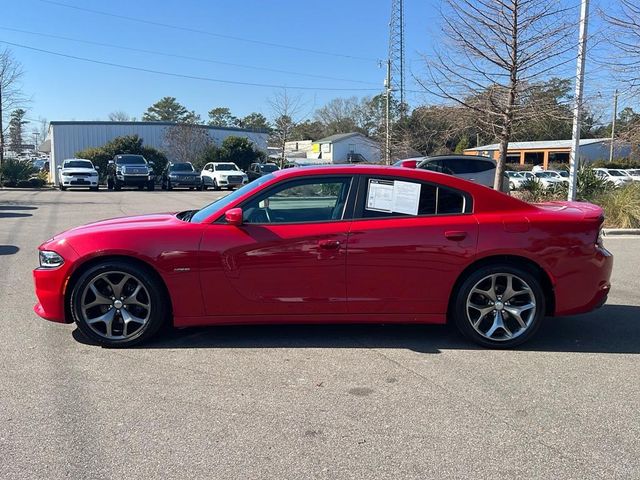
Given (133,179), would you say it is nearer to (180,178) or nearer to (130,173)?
(130,173)

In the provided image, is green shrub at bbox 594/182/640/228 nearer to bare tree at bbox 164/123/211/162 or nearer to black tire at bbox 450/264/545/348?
black tire at bbox 450/264/545/348

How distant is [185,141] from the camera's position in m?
46.1

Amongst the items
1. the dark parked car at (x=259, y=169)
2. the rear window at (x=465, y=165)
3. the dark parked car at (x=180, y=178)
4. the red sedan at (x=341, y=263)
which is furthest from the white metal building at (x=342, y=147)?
the red sedan at (x=341, y=263)

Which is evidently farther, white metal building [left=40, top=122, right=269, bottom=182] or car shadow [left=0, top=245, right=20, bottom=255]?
white metal building [left=40, top=122, right=269, bottom=182]

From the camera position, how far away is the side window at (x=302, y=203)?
191 inches

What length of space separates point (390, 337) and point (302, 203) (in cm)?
146

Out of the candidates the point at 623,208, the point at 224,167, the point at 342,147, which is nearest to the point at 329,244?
the point at 623,208

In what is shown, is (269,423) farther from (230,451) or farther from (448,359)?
(448,359)

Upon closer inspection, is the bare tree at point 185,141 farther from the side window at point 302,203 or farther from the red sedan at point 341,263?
the side window at point 302,203

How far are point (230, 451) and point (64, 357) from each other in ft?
7.02

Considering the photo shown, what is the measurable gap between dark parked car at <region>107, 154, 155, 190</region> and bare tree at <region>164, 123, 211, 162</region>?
12.8 metres

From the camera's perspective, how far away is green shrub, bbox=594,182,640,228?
13.1 meters

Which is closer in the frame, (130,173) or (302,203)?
(302,203)

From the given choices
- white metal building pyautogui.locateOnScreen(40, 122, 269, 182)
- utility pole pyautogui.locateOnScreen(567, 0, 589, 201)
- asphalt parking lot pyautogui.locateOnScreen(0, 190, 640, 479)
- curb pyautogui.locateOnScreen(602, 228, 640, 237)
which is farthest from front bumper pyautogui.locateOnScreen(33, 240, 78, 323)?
white metal building pyautogui.locateOnScreen(40, 122, 269, 182)
